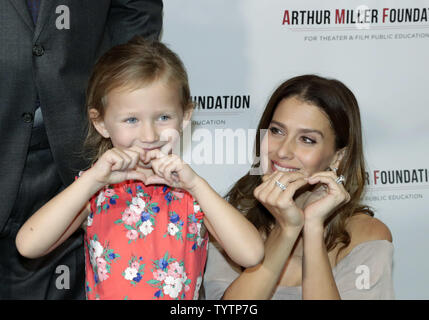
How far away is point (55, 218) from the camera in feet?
4.99

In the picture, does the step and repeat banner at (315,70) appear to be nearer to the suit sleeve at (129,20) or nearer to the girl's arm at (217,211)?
the suit sleeve at (129,20)

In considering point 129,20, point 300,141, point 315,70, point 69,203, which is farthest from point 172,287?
point 315,70

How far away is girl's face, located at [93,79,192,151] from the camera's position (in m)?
1.59

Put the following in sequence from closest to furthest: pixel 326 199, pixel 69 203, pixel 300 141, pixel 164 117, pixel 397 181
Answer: pixel 69 203 < pixel 164 117 < pixel 326 199 < pixel 300 141 < pixel 397 181

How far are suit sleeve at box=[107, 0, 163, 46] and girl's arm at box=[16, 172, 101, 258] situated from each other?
0.64 metres

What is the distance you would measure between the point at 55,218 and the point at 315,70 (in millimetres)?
1424

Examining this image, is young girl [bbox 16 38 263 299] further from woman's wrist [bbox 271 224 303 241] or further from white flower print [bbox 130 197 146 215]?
woman's wrist [bbox 271 224 303 241]

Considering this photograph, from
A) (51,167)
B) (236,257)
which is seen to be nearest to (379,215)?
(236,257)

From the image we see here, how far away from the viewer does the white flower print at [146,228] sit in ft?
5.44

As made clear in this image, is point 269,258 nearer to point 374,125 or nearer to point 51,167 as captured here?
point 51,167

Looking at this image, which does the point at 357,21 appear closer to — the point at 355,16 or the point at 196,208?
the point at 355,16

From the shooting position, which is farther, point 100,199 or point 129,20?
point 129,20

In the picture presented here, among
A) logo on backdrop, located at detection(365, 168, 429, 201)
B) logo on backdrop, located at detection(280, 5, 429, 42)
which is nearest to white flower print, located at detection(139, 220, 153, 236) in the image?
logo on backdrop, located at detection(280, 5, 429, 42)

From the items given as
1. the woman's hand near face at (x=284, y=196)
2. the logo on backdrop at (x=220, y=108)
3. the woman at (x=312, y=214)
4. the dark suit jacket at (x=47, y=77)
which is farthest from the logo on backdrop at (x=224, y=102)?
the woman's hand near face at (x=284, y=196)
